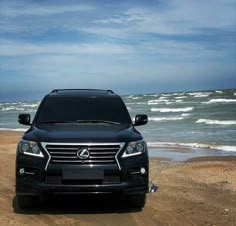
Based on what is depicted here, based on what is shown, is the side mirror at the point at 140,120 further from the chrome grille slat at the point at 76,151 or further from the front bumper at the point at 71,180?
the chrome grille slat at the point at 76,151

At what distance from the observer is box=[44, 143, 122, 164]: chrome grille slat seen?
639cm

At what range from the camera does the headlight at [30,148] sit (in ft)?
21.3

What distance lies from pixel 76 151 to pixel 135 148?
32.8 inches

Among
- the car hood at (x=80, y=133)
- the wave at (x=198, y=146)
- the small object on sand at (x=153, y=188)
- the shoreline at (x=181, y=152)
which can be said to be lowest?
the wave at (x=198, y=146)

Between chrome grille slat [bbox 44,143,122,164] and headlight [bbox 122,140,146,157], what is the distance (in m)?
0.19

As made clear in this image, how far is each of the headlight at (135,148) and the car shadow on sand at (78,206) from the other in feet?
3.05

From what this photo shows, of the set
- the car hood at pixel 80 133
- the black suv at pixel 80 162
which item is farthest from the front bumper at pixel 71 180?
the car hood at pixel 80 133

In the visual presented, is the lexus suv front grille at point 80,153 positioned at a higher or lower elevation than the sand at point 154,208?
higher

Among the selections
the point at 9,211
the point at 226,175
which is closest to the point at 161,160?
the point at 226,175

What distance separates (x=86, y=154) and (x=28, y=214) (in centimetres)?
125

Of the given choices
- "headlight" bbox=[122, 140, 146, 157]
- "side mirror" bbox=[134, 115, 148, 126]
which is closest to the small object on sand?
"side mirror" bbox=[134, 115, 148, 126]

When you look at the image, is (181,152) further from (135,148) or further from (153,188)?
(135,148)

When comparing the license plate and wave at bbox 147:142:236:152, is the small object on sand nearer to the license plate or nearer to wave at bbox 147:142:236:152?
the license plate

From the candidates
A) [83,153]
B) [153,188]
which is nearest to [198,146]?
[153,188]
